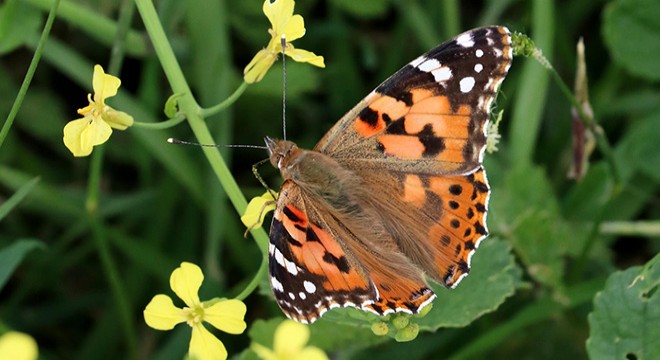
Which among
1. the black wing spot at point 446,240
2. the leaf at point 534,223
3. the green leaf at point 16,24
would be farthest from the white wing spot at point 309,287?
the green leaf at point 16,24

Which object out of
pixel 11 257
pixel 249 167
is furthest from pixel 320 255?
pixel 249 167

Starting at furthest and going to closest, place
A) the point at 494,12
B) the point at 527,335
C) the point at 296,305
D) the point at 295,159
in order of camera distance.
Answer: the point at 494,12, the point at 527,335, the point at 295,159, the point at 296,305

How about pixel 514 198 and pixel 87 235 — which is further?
pixel 87 235

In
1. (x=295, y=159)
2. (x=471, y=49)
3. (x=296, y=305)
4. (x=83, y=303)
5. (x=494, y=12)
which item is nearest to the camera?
(x=296, y=305)

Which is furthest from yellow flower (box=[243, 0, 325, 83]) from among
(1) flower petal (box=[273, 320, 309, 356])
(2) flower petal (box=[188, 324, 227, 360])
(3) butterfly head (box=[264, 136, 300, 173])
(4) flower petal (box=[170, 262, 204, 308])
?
(1) flower petal (box=[273, 320, 309, 356])

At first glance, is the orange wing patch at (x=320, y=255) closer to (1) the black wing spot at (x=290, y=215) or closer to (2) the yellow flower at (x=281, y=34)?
(1) the black wing spot at (x=290, y=215)

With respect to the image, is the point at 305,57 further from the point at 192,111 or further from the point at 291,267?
the point at 291,267

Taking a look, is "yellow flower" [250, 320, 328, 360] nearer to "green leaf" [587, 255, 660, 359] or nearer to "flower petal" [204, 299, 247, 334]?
"flower petal" [204, 299, 247, 334]

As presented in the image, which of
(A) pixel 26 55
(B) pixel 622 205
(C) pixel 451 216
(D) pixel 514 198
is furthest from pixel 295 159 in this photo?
(A) pixel 26 55

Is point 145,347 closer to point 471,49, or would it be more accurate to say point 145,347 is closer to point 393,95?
point 393,95
